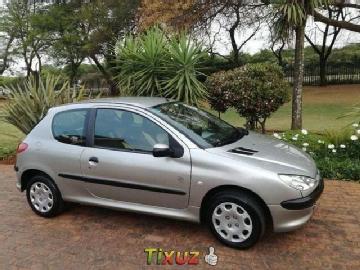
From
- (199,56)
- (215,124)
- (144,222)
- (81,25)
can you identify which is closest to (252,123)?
(199,56)

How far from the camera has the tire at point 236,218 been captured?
3969 millimetres

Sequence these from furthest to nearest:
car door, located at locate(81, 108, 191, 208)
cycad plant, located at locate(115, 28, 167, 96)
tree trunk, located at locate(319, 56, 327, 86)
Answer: tree trunk, located at locate(319, 56, 327, 86) → cycad plant, located at locate(115, 28, 167, 96) → car door, located at locate(81, 108, 191, 208)

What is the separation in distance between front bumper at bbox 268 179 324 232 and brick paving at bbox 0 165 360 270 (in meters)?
0.29

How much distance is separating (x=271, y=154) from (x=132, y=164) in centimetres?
146

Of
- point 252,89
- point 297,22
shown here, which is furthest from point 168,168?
point 297,22

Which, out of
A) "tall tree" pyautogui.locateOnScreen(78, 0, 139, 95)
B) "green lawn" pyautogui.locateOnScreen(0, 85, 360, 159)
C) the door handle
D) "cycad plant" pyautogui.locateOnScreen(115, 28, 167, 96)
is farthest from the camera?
"tall tree" pyautogui.locateOnScreen(78, 0, 139, 95)

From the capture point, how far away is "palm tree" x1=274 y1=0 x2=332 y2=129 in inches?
334

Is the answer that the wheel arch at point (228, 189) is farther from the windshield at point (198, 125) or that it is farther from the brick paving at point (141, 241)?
the windshield at point (198, 125)

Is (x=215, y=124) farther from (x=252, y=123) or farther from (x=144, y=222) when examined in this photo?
(x=252, y=123)

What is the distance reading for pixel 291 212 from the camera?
3.91 m

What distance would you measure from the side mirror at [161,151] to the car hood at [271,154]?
420mm

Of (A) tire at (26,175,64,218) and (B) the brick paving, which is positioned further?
(A) tire at (26,175,64,218)

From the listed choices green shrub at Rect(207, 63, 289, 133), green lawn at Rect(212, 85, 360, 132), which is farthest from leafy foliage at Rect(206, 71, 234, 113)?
green lawn at Rect(212, 85, 360, 132)

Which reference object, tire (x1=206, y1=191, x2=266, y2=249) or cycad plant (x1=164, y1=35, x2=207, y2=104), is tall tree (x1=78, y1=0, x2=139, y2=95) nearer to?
cycad plant (x1=164, y1=35, x2=207, y2=104)
